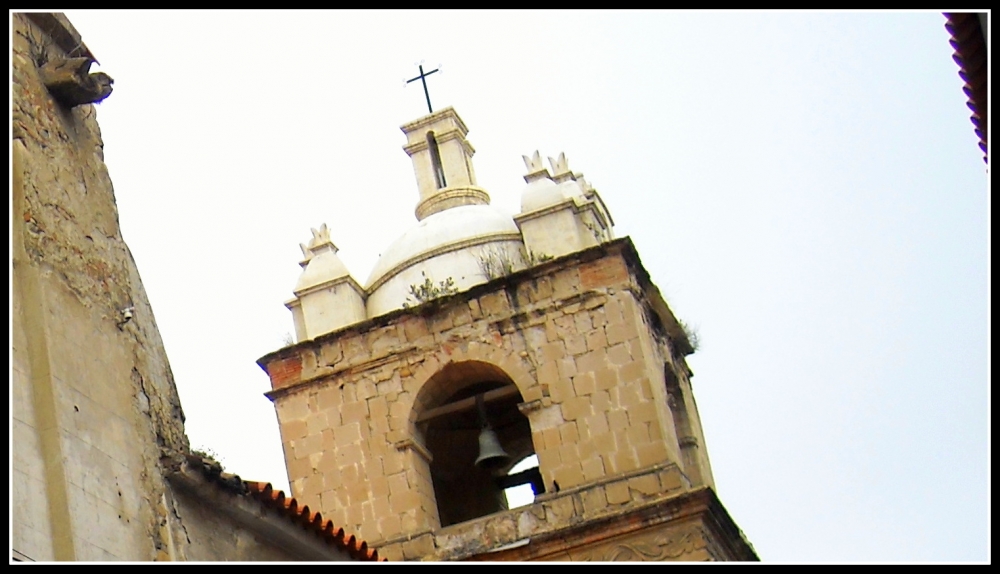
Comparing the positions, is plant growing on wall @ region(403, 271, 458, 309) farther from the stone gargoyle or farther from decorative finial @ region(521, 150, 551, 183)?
the stone gargoyle

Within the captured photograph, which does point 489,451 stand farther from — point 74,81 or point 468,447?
point 74,81

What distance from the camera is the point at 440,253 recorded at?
53.1 ft

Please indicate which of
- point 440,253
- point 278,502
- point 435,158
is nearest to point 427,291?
point 440,253

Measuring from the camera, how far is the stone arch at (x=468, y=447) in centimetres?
1573

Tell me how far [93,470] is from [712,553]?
7072 mm

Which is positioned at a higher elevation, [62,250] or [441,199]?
[441,199]

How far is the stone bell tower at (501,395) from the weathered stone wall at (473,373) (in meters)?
0.01

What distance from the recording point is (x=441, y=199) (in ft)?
55.6

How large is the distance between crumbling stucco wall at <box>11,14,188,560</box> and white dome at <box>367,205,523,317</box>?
686 centimetres

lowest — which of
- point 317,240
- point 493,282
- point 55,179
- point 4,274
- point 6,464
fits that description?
point 6,464

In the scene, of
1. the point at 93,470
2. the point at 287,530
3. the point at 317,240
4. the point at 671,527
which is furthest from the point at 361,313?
the point at 93,470

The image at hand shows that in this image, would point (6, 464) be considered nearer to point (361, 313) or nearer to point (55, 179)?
point (55, 179)

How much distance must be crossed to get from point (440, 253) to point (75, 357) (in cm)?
818

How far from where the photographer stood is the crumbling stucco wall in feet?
24.8
